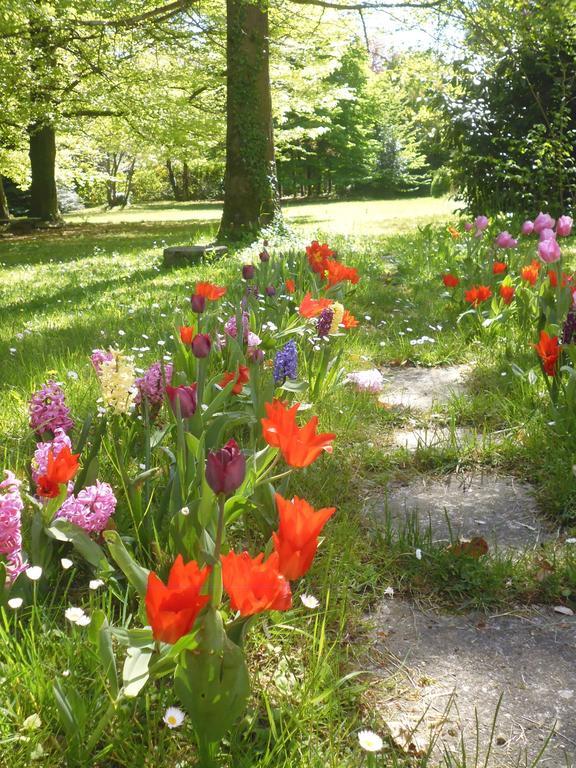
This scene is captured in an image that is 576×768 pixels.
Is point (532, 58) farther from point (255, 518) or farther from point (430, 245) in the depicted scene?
point (255, 518)

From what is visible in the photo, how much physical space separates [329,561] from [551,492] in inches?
36.7

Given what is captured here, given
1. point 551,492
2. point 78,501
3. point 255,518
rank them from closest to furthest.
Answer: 1. point 78,501
2. point 255,518
3. point 551,492

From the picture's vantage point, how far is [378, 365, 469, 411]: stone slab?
3.24m

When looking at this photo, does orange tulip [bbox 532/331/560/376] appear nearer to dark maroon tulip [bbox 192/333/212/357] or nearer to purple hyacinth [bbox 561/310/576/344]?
purple hyacinth [bbox 561/310/576/344]

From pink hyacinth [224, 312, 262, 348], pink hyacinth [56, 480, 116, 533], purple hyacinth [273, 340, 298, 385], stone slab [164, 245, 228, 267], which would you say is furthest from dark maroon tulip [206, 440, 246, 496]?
stone slab [164, 245, 228, 267]

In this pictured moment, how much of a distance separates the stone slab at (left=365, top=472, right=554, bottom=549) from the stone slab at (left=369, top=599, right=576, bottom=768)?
308 mm

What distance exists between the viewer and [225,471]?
3.65ft

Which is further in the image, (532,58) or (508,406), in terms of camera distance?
(532,58)

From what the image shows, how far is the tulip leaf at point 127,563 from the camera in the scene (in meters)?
1.21

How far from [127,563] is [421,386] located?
255 cm

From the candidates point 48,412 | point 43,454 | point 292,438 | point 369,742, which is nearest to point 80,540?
point 43,454

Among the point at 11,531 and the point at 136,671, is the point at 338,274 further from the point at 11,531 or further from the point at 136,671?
the point at 136,671

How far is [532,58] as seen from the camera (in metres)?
9.07

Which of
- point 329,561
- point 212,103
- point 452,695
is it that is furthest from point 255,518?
point 212,103
